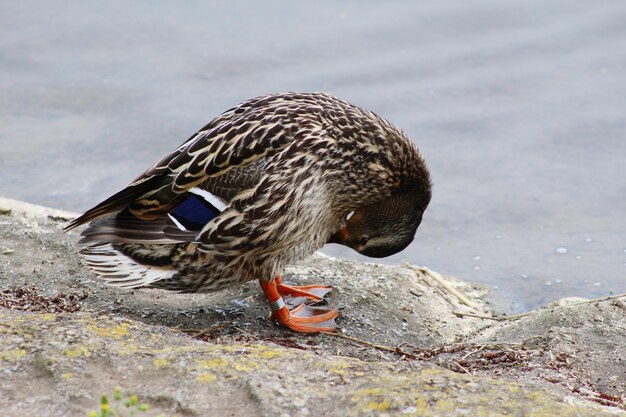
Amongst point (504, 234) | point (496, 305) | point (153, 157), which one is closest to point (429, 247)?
point (504, 234)

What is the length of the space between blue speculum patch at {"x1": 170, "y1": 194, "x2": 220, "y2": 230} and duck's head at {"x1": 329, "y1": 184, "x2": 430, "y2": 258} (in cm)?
89

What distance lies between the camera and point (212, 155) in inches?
198

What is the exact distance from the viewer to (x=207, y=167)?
196 inches

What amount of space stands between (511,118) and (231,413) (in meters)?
6.48

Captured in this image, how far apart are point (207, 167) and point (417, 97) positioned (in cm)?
469

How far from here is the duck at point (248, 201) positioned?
496 centimetres

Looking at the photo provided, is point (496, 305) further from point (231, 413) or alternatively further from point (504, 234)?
point (231, 413)

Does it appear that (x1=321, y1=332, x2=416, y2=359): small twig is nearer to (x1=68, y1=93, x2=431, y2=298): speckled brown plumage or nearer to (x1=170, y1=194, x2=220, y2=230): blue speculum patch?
(x1=68, y1=93, x2=431, y2=298): speckled brown plumage

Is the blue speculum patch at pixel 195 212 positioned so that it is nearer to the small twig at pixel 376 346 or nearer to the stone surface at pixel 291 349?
the stone surface at pixel 291 349

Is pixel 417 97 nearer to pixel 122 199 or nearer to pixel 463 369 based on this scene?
pixel 122 199

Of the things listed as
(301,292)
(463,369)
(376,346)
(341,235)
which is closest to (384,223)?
(341,235)

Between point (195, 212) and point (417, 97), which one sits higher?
point (195, 212)

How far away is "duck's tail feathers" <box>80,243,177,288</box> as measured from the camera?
5012 mm

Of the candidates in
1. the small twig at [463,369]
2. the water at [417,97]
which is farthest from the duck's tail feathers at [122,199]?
the water at [417,97]
